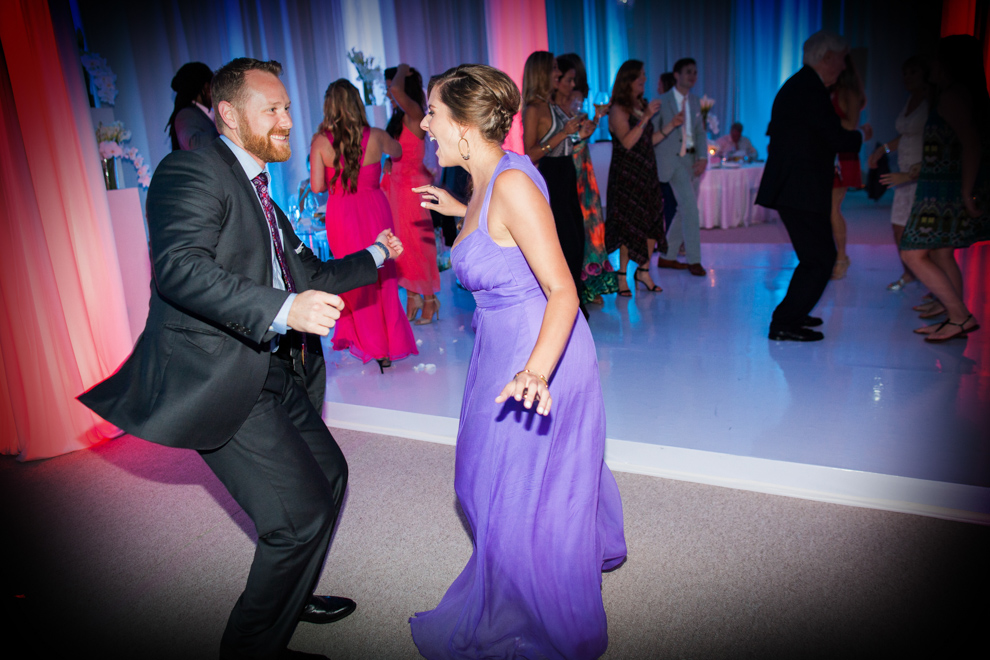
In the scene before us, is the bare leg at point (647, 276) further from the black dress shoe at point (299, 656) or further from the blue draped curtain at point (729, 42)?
the blue draped curtain at point (729, 42)

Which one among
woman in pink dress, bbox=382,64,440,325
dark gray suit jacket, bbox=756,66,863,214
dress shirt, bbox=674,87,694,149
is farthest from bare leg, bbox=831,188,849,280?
woman in pink dress, bbox=382,64,440,325

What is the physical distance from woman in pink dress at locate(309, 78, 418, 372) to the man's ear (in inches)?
90.0

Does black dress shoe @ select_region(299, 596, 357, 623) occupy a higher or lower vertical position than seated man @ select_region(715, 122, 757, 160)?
lower

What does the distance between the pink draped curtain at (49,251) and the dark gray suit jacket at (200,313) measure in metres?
2.03

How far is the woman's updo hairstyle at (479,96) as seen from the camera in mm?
1711

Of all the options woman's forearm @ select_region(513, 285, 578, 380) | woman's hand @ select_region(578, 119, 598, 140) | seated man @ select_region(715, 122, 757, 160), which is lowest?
woman's forearm @ select_region(513, 285, 578, 380)

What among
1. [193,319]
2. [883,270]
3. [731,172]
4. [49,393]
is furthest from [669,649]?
[731,172]

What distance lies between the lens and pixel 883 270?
596cm

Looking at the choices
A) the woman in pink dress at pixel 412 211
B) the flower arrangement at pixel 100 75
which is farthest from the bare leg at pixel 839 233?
the flower arrangement at pixel 100 75

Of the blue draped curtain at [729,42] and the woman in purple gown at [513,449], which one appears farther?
→ the blue draped curtain at [729,42]

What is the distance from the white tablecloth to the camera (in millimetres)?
9438

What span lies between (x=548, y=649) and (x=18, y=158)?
126 inches

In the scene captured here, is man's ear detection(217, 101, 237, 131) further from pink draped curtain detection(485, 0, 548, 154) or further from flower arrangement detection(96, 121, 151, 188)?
pink draped curtain detection(485, 0, 548, 154)

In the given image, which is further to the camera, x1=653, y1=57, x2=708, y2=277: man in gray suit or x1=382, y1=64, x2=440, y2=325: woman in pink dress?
x1=653, y1=57, x2=708, y2=277: man in gray suit
